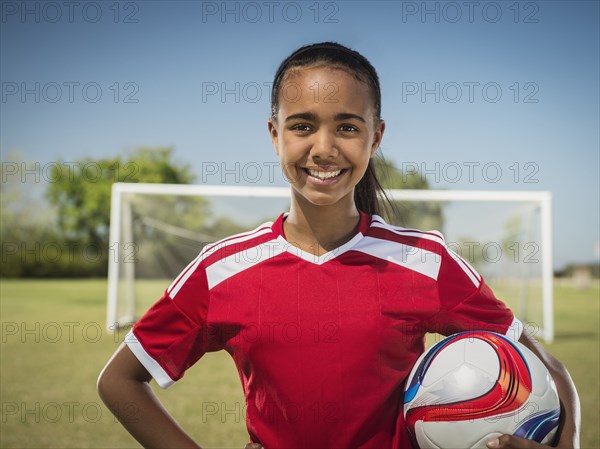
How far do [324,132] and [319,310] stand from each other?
0.51m

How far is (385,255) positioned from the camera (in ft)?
6.24

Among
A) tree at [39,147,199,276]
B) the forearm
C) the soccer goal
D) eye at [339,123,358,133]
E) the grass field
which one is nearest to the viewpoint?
the forearm

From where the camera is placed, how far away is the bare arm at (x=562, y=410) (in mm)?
1534

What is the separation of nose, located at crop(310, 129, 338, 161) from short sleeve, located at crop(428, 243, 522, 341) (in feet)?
1.58

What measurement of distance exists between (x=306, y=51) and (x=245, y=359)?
37.7 inches

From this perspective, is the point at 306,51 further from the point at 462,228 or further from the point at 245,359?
the point at 462,228

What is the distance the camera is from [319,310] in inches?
70.6

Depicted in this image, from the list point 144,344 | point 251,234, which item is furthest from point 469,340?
point 144,344

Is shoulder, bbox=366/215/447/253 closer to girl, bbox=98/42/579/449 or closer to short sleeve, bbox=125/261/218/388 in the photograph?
girl, bbox=98/42/579/449

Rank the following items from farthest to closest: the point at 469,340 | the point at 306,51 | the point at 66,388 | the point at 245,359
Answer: the point at 66,388, the point at 306,51, the point at 245,359, the point at 469,340

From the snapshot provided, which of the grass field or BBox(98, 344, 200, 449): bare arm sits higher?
BBox(98, 344, 200, 449): bare arm

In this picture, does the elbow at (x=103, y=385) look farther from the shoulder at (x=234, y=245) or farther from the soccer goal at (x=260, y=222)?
the soccer goal at (x=260, y=222)

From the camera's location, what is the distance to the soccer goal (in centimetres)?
897

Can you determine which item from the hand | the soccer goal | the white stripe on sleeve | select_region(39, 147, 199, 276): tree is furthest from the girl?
select_region(39, 147, 199, 276): tree
